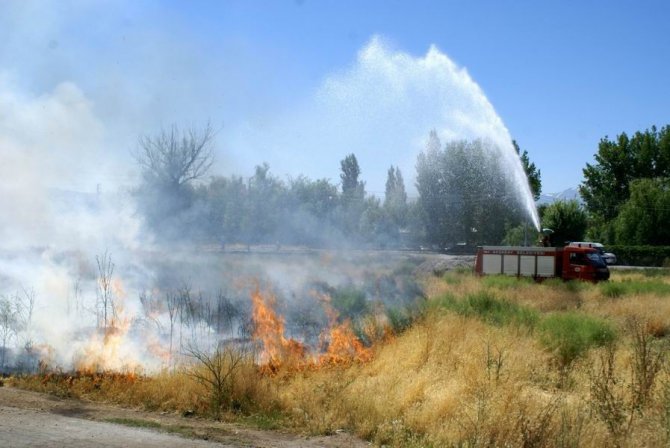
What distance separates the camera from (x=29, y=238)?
13.3 meters

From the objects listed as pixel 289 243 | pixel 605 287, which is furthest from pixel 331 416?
pixel 605 287

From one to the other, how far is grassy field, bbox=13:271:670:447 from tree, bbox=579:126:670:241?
55658mm

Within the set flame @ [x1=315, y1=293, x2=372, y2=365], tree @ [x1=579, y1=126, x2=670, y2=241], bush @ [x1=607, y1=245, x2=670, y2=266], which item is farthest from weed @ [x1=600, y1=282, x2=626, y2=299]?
tree @ [x1=579, y1=126, x2=670, y2=241]

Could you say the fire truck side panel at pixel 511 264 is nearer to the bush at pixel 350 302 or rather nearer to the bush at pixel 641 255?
the bush at pixel 350 302

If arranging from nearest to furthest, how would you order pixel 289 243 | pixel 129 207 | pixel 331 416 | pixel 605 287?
pixel 331 416 → pixel 129 207 → pixel 289 243 → pixel 605 287

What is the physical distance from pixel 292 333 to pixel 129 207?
5587 millimetres

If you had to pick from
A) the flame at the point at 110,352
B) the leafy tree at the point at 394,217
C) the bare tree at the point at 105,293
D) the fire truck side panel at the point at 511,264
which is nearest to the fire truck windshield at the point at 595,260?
the fire truck side panel at the point at 511,264

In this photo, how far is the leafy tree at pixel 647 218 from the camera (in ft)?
169

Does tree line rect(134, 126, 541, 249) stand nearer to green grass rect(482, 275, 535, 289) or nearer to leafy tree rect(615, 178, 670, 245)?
green grass rect(482, 275, 535, 289)

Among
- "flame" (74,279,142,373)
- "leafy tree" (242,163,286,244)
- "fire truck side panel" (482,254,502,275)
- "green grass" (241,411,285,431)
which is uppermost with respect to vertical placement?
"leafy tree" (242,163,286,244)

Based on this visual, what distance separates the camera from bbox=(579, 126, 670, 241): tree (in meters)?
62.2

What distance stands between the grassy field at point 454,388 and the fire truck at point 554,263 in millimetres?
13002

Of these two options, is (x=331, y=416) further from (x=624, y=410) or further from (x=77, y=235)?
(x=77, y=235)

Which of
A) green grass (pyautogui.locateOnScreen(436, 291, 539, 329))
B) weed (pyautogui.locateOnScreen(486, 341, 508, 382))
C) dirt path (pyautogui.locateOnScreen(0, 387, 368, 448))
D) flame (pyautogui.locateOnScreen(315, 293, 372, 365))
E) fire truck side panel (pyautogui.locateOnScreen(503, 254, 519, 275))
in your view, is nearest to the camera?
dirt path (pyautogui.locateOnScreen(0, 387, 368, 448))
